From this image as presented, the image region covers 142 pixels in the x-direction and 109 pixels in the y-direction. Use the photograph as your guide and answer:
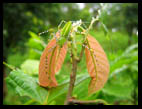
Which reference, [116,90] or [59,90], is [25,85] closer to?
[59,90]

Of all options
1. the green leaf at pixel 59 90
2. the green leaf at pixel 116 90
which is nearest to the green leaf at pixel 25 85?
the green leaf at pixel 59 90

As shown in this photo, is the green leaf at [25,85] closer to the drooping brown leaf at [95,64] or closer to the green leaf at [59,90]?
the green leaf at [59,90]

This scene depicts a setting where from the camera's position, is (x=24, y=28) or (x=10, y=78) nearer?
(x=10, y=78)

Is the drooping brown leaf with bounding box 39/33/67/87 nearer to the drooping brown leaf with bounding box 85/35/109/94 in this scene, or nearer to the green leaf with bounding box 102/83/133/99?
the drooping brown leaf with bounding box 85/35/109/94

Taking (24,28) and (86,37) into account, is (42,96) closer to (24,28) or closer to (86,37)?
(86,37)

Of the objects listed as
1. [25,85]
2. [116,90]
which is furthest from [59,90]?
[116,90]

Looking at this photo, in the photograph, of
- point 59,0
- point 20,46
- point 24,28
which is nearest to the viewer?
point 59,0
